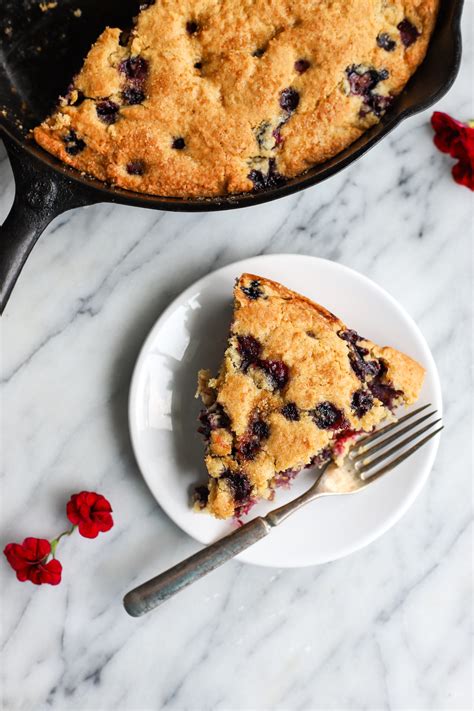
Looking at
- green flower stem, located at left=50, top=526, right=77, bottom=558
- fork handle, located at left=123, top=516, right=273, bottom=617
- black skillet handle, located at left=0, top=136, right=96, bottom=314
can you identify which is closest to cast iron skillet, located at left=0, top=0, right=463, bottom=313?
black skillet handle, located at left=0, top=136, right=96, bottom=314

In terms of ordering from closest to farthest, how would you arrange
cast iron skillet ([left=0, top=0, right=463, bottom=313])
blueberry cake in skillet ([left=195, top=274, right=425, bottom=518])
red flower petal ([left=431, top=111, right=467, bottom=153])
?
cast iron skillet ([left=0, top=0, right=463, bottom=313])
blueberry cake in skillet ([left=195, top=274, right=425, bottom=518])
red flower petal ([left=431, top=111, right=467, bottom=153])

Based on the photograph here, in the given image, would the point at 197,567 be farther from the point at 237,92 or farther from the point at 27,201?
the point at 237,92

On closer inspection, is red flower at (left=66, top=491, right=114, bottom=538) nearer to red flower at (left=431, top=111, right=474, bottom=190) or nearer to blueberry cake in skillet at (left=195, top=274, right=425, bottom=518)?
blueberry cake in skillet at (left=195, top=274, right=425, bottom=518)

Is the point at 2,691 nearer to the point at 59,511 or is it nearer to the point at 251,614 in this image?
the point at 59,511

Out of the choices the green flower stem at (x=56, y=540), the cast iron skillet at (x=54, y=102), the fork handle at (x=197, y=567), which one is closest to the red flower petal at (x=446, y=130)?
the cast iron skillet at (x=54, y=102)

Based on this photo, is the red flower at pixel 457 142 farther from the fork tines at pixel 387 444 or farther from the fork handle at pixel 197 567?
the fork handle at pixel 197 567

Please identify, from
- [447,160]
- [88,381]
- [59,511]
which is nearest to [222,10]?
[447,160]
